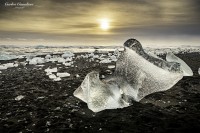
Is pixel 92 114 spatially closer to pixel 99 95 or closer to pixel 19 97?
pixel 99 95

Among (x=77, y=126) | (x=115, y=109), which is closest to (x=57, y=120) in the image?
(x=77, y=126)

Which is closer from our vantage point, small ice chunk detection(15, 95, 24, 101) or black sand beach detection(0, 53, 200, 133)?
black sand beach detection(0, 53, 200, 133)

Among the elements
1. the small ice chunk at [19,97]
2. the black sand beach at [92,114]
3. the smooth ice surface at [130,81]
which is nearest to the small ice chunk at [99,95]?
the smooth ice surface at [130,81]

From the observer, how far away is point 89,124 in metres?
4.86

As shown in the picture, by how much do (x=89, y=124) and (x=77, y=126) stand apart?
0.75ft

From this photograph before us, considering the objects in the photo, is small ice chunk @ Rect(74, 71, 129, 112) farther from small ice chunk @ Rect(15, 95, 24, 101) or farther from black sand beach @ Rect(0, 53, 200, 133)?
small ice chunk @ Rect(15, 95, 24, 101)

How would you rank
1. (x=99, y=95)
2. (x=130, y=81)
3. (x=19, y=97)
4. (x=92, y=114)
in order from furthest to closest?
1. (x=19, y=97)
2. (x=130, y=81)
3. (x=99, y=95)
4. (x=92, y=114)

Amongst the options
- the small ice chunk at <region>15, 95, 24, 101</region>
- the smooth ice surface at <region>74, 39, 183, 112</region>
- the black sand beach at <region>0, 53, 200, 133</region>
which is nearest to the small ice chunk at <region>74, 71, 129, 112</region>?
the smooth ice surface at <region>74, 39, 183, 112</region>

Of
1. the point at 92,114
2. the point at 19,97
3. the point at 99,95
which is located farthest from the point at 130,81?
the point at 19,97

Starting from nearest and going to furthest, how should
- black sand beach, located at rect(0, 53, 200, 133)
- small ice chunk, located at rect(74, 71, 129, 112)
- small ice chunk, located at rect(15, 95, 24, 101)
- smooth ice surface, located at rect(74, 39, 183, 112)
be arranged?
black sand beach, located at rect(0, 53, 200, 133)
small ice chunk, located at rect(74, 71, 129, 112)
smooth ice surface, located at rect(74, 39, 183, 112)
small ice chunk, located at rect(15, 95, 24, 101)

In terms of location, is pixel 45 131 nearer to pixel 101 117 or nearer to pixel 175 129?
pixel 101 117

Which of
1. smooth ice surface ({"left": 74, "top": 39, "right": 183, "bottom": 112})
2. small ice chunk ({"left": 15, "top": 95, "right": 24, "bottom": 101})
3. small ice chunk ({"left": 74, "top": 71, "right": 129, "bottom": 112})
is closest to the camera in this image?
small ice chunk ({"left": 74, "top": 71, "right": 129, "bottom": 112})

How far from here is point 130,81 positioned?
20.6 feet

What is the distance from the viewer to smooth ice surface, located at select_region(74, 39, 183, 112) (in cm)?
573
